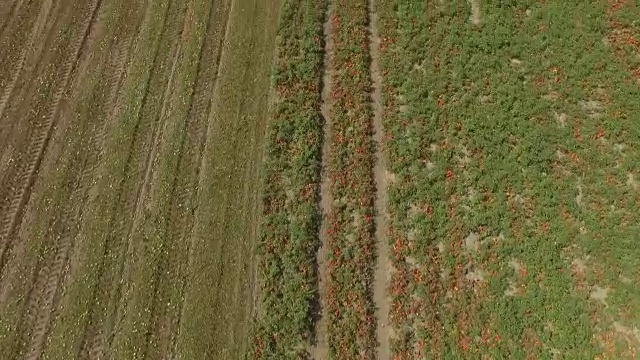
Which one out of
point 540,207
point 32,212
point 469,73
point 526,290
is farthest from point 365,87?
point 32,212

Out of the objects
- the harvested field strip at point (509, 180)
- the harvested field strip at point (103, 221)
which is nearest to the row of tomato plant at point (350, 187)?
the harvested field strip at point (509, 180)

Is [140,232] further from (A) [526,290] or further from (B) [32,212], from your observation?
(A) [526,290]

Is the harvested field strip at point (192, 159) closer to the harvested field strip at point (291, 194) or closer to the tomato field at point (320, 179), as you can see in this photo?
the tomato field at point (320, 179)

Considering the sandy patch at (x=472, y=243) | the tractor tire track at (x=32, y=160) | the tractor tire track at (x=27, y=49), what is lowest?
the sandy patch at (x=472, y=243)

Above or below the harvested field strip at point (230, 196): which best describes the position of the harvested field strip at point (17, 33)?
above

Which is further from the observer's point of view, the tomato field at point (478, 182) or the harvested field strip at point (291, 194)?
the harvested field strip at point (291, 194)

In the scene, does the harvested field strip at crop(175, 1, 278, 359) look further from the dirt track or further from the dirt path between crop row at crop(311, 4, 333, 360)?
the dirt path between crop row at crop(311, 4, 333, 360)

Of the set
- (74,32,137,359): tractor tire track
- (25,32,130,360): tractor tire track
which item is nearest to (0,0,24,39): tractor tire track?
(74,32,137,359): tractor tire track
